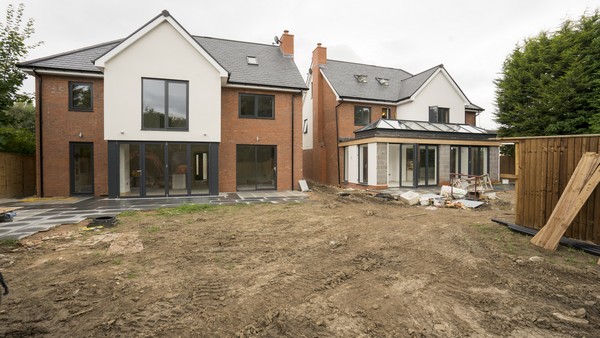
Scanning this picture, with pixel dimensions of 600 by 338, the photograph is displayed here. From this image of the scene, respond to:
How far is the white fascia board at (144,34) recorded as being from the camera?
11.5 meters

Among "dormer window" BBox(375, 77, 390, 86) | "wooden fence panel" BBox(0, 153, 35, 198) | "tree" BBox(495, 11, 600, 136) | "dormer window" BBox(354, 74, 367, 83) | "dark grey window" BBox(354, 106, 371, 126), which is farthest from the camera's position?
"dormer window" BBox(375, 77, 390, 86)

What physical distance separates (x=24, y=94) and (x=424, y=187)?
66.0 feet

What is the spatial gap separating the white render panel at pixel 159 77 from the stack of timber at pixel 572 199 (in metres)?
11.8

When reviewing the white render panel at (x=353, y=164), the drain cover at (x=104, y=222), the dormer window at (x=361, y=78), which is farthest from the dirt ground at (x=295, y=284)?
the dormer window at (x=361, y=78)

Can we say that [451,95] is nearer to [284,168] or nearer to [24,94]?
[284,168]

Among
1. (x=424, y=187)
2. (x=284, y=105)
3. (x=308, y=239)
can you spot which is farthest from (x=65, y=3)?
(x=424, y=187)

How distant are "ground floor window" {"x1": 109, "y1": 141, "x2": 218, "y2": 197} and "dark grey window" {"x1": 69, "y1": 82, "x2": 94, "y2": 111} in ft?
9.71

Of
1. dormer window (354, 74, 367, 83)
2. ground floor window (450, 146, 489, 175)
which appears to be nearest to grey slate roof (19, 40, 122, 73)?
dormer window (354, 74, 367, 83)

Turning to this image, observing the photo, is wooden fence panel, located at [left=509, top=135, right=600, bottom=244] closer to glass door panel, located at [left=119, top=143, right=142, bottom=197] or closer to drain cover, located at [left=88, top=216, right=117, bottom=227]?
drain cover, located at [left=88, top=216, right=117, bottom=227]

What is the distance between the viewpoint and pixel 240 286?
12.3 feet

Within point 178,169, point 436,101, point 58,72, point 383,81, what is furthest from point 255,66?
point 436,101

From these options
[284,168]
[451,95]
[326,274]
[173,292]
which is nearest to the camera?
[173,292]

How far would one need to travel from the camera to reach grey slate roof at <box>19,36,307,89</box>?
12602 millimetres

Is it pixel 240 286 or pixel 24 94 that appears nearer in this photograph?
pixel 240 286
